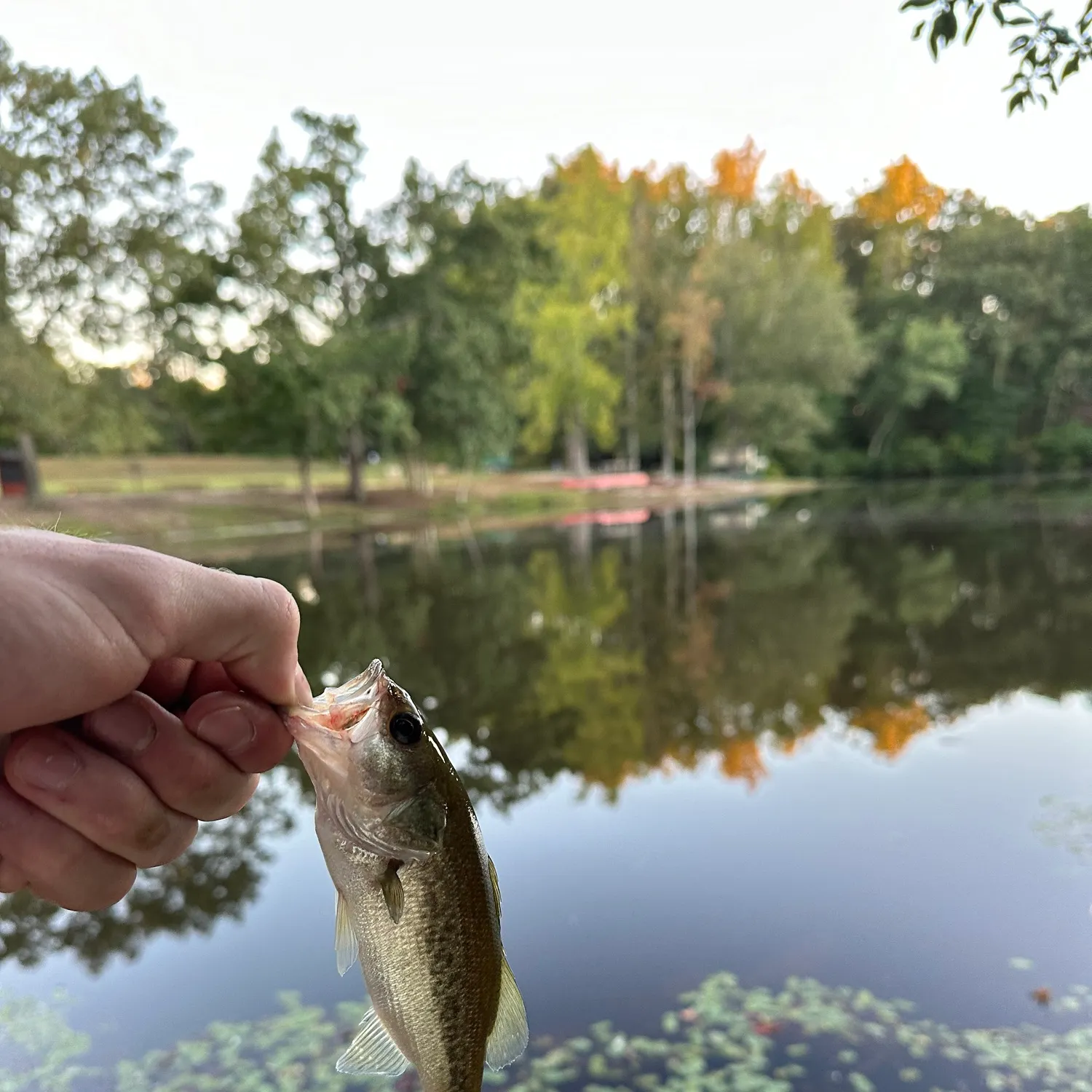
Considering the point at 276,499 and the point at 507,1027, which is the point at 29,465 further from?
the point at 507,1027

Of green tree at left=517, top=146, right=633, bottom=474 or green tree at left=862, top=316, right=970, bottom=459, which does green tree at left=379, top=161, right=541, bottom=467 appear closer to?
green tree at left=517, top=146, right=633, bottom=474

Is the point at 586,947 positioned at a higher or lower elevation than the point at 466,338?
lower

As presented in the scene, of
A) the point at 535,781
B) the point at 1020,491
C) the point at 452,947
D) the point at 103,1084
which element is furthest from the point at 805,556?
the point at 1020,491

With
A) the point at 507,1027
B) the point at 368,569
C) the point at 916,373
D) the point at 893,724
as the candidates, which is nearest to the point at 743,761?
the point at 893,724

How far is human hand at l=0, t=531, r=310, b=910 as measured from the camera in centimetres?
148

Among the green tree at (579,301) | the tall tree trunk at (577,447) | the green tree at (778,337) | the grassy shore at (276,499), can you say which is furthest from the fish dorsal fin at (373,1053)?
the green tree at (778,337)

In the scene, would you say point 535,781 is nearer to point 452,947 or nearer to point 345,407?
point 452,947

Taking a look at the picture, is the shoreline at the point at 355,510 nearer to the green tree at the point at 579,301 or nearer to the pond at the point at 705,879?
the green tree at the point at 579,301

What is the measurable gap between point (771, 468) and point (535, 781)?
155 ft

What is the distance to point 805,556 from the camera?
17.8m

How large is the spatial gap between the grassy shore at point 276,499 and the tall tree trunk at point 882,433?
229 inches

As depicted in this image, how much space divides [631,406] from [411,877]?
45.5 meters

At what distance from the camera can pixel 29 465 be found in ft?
77.0

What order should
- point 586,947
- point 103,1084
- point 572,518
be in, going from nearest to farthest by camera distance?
point 103,1084, point 586,947, point 572,518
